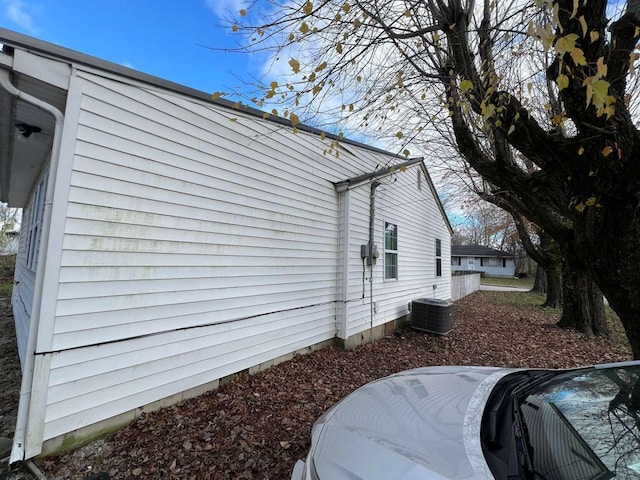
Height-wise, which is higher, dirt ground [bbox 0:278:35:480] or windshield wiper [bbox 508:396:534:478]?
windshield wiper [bbox 508:396:534:478]

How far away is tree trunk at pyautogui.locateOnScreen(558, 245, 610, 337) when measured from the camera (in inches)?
307

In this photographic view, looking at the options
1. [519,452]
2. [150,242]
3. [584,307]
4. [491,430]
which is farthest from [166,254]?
[584,307]

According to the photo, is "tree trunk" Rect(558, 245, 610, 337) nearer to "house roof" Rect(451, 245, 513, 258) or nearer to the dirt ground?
the dirt ground

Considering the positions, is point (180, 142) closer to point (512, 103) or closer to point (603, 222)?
point (512, 103)

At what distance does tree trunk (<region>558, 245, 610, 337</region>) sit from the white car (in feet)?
25.4

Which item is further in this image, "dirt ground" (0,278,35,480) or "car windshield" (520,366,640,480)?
"dirt ground" (0,278,35,480)

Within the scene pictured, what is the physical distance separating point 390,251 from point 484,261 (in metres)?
38.1

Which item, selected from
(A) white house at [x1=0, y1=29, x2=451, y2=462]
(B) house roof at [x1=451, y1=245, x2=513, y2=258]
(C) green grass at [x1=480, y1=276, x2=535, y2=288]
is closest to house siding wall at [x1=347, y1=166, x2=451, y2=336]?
(A) white house at [x1=0, y1=29, x2=451, y2=462]

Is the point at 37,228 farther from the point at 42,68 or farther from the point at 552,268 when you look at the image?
the point at 552,268

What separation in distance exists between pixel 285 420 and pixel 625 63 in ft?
16.1

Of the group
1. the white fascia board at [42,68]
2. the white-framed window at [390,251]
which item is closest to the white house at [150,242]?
the white fascia board at [42,68]

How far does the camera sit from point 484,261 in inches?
1565

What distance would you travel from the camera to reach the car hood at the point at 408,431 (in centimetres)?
129

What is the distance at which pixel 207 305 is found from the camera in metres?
3.83
